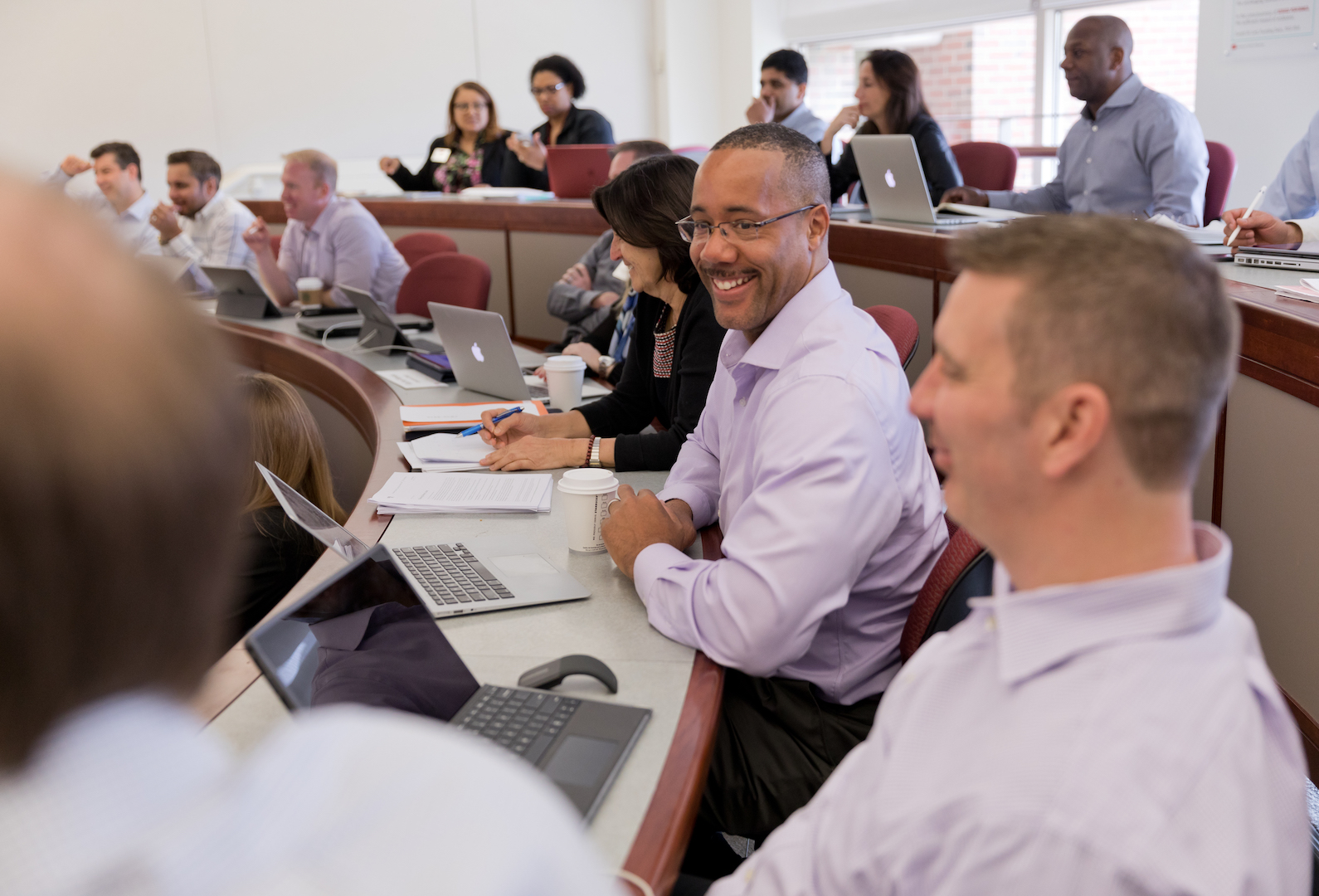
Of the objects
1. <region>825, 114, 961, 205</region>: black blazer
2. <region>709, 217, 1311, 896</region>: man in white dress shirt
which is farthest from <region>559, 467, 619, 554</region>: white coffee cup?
<region>825, 114, 961, 205</region>: black blazer

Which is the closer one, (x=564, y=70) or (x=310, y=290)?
(x=310, y=290)

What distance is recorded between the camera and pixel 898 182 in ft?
11.5

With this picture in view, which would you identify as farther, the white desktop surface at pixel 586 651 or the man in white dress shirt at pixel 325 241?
the man in white dress shirt at pixel 325 241

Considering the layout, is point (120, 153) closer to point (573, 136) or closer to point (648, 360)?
point (573, 136)

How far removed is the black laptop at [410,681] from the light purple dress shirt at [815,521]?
0.22 m

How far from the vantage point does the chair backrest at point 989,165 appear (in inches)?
189

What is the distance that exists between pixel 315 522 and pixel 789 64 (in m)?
4.47

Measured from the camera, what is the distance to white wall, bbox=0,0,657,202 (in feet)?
22.5

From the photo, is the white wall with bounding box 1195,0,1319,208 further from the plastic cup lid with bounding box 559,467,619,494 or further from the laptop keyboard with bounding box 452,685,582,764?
the laptop keyboard with bounding box 452,685,582,764

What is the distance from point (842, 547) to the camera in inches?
49.3

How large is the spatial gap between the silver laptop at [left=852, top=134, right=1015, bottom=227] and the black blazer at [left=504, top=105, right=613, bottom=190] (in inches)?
79.8

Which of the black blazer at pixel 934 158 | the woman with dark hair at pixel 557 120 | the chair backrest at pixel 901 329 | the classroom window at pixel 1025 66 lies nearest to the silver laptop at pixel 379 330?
the chair backrest at pixel 901 329

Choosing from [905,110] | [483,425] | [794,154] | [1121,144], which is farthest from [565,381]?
[1121,144]

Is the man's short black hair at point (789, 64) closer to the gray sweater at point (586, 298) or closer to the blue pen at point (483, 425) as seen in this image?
the gray sweater at point (586, 298)
